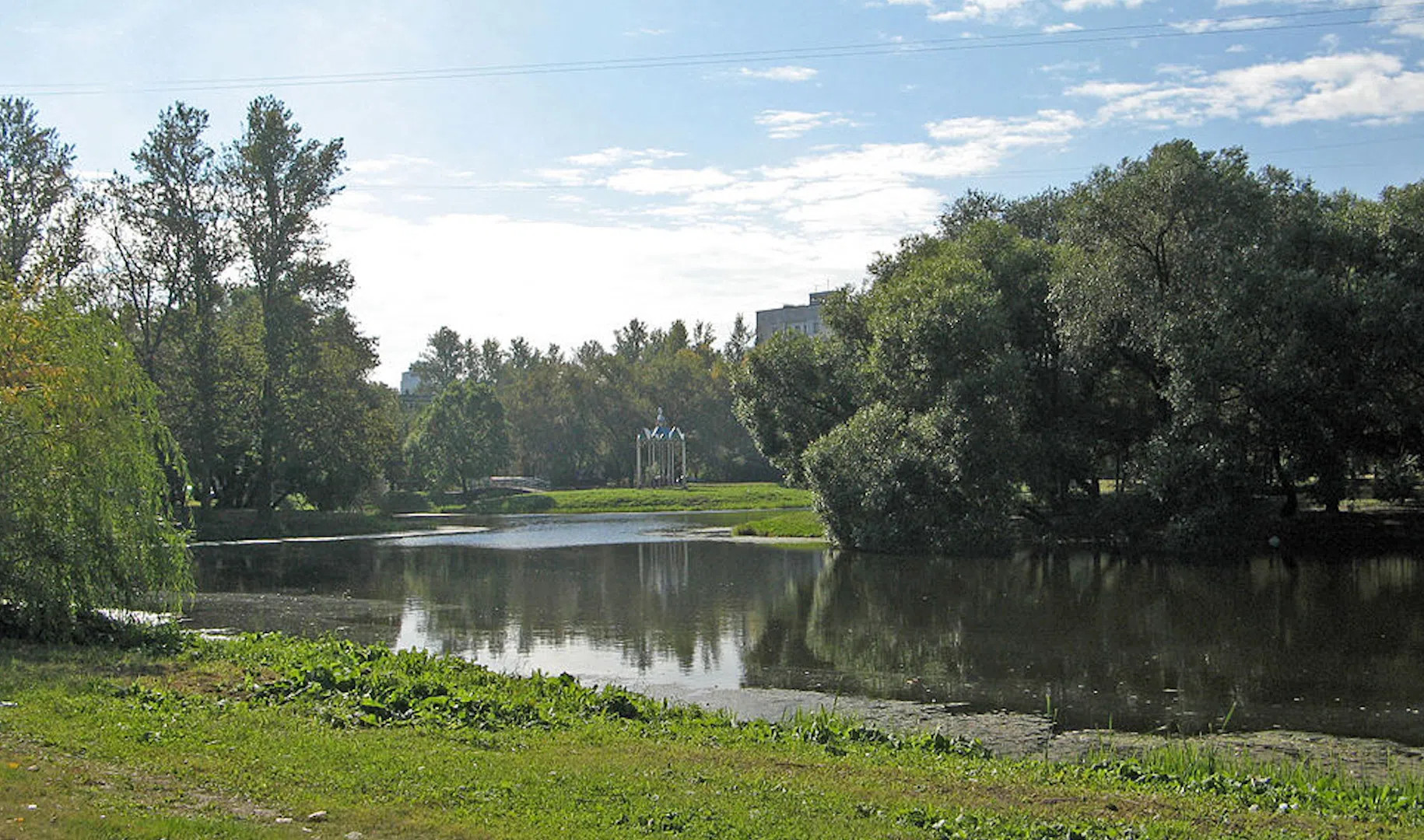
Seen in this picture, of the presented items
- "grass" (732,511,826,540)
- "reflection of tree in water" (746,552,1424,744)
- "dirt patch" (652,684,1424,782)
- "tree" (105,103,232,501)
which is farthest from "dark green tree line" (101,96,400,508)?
"dirt patch" (652,684,1424,782)

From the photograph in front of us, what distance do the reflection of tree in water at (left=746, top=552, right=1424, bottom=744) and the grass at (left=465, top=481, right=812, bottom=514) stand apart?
1896 inches

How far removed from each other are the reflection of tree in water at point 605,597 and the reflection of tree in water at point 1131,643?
1455mm

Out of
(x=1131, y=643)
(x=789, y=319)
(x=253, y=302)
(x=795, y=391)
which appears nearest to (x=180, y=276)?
(x=253, y=302)

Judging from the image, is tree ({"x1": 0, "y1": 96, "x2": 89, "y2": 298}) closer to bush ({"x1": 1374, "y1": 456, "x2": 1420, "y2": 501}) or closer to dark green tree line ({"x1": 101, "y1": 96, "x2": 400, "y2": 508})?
dark green tree line ({"x1": 101, "y1": 96, "x2": 400, "y2": 508})

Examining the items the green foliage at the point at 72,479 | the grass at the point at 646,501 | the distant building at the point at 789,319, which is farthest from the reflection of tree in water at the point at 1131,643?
the distant building at the point at 789,319

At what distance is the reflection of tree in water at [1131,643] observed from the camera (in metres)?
16.2

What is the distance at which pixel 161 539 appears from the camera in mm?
18703

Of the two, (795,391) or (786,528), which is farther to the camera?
(786,528)

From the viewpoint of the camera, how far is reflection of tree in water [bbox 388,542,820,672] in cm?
2280

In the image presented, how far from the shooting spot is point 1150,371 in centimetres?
4125

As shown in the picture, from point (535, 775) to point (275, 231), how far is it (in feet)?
177

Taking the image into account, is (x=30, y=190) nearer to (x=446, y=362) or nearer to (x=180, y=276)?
(x=180, y=276)

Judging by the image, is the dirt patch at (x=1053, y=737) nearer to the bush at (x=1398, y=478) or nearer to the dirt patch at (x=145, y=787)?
the dirt patch at (x=145, y=787)

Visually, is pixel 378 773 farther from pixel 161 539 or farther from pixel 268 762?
pixel 161 539
